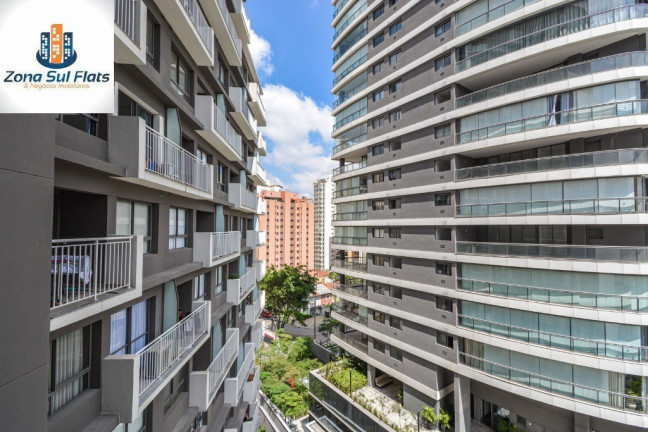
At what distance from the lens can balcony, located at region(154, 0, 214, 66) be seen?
7.32 m

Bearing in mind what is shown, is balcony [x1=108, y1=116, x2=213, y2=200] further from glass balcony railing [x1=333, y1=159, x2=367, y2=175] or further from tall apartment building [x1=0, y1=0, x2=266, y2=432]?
glass balcony railing [x1=333, y1=159, x2=367, y2=175]

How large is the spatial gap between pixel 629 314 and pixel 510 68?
39.5 ft

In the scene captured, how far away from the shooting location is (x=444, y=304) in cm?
1585

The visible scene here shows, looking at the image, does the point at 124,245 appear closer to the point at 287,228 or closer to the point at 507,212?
the point at 507,212

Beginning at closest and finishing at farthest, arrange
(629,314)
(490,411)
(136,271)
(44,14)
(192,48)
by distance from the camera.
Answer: (44,14)
(136,271)
(192,48)
(629,314)
(490,411)

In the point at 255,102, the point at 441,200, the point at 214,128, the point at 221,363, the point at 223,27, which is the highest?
the point at 255,102

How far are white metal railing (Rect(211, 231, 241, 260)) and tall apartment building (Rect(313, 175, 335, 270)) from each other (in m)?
82.9

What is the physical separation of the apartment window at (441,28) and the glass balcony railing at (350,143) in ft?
25.5

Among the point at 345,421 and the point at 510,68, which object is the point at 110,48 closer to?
the point at 510,68

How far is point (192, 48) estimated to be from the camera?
884cm

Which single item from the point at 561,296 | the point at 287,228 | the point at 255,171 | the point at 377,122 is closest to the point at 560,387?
the point at 561,296

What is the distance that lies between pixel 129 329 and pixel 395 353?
54.5 ft

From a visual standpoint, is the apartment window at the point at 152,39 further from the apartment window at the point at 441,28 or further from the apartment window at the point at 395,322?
the apartment window at the point at 395,322

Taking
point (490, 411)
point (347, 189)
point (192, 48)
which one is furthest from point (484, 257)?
point (192, 48)
